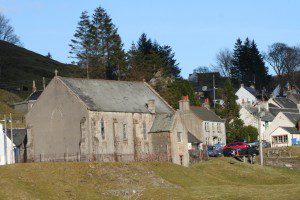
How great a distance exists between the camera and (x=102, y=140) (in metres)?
81.9

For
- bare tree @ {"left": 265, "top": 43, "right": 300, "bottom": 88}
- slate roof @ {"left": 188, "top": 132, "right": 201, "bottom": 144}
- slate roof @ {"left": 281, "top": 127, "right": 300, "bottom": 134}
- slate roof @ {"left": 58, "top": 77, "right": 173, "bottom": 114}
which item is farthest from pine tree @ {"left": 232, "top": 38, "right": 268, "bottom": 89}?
slate roof @ {"left": 58, "top": 77, "right": 173, "bottom": 114}

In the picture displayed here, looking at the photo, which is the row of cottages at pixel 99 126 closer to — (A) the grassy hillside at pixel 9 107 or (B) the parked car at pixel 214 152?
(B) the parked car at pixel 214 152

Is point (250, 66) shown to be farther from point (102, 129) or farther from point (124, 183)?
point (124, 183)

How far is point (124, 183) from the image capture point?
63906 millimetres

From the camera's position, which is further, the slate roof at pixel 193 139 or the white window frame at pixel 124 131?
the slate roof at pixel 193 139

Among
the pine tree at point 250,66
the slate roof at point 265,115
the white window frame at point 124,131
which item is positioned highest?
the pine tree at point 250,66

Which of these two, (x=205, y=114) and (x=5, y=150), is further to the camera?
(x=205, y=114)

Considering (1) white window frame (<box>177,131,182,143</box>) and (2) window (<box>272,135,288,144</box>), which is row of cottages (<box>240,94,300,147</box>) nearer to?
(2) window (<box>272,135,288,144</box>)

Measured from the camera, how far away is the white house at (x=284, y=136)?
393 ft

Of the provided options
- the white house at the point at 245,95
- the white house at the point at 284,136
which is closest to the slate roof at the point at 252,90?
the white house at the point at 245,95

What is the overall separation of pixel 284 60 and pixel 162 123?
100.0 metres

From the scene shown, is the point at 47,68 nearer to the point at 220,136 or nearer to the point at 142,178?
the point at 220,136

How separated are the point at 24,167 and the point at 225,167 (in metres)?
27.2

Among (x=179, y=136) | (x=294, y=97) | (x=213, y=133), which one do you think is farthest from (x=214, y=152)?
(x=294, y=97)
